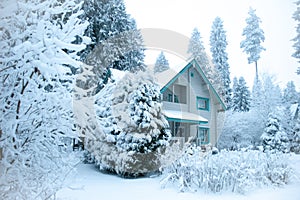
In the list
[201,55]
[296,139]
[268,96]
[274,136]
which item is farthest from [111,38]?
[296,139]

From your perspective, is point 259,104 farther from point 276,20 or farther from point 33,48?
point 33,48

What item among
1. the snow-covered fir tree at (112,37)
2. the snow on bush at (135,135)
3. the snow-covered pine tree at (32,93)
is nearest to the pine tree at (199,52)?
the snow-covered fir tree at (112,37)

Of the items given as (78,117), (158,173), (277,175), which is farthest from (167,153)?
(78,117)

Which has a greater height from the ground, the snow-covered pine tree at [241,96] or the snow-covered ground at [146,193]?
the snow-covered pine tree at [241,96]

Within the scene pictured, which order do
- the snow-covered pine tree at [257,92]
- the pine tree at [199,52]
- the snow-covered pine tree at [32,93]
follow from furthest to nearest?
the snow-covered pine tree at [257,92] < the pine tree at [199,52] < the snow-covered pine tree at [32,93]

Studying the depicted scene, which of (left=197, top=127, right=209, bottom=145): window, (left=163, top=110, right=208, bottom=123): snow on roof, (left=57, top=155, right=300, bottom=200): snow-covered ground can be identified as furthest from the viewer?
(left=197, top=127, right=209, bottom=145): window

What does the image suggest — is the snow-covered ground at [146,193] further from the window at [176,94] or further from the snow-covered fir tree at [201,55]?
Answer: the snow-covered fir tree at [201,55]

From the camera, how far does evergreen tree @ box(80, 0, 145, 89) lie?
8.30 m

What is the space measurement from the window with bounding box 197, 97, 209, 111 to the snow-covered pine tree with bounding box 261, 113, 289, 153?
262 cm

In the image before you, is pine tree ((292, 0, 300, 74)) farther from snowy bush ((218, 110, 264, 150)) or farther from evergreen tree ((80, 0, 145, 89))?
snowy bush ((218, 110, 264, 150))

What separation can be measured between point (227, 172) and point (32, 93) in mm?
3095

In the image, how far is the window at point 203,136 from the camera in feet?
30.3

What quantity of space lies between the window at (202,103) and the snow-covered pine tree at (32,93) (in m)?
7.96

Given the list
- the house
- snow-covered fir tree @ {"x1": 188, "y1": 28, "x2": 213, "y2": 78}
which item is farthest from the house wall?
snow-covered fir tree @ {"x1": 188, "y1": 28, "x2": 213, "y2": 78}
